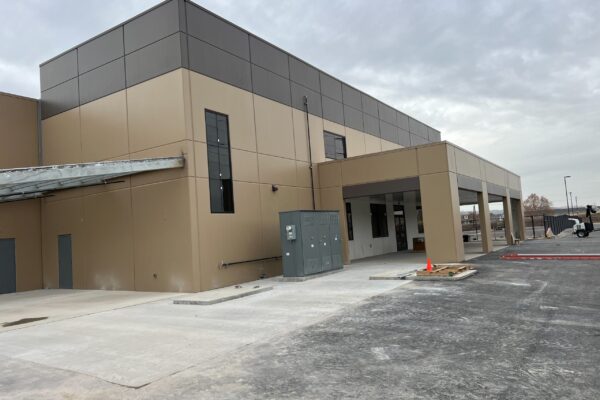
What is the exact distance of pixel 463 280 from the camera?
1376 centimetres

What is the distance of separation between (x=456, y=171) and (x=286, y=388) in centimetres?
1622

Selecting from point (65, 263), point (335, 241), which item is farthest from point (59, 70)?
point (335, 241)

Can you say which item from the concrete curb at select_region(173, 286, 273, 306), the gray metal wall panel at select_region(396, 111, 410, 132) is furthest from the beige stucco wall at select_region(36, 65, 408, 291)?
the gray metal wall panel at select_region(396, 111, 410, 132)

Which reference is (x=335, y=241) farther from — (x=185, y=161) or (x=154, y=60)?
(x=154, y=60)

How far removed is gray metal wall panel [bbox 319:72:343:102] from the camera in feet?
76.9

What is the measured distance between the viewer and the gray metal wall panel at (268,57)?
61.4 ft

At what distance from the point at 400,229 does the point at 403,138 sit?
661cm

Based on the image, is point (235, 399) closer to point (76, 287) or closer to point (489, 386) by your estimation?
point (489, 386)

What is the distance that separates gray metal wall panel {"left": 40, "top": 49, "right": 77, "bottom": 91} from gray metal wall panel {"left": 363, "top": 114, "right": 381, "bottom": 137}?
15.7 m

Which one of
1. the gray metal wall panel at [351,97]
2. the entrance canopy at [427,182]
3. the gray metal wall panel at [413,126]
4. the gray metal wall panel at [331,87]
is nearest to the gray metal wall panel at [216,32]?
the gray metal wall panel at [331,87]

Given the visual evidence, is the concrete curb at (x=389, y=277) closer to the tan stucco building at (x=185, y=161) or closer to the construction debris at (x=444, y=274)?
the construction debris at (x=444, y=274)

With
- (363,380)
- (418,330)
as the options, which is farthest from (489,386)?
(418,330)

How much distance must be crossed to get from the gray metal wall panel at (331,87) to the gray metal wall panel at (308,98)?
0.82m

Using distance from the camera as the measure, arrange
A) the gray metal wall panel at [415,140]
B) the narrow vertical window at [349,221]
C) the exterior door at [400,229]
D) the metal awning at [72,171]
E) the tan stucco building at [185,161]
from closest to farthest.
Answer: the metal awning at [72,171] → the tan stucco building at [185,161] → the narrow vertical window at [349,221] → the exterior door at [400,229] → the gray metal wall panel at [415,140]
